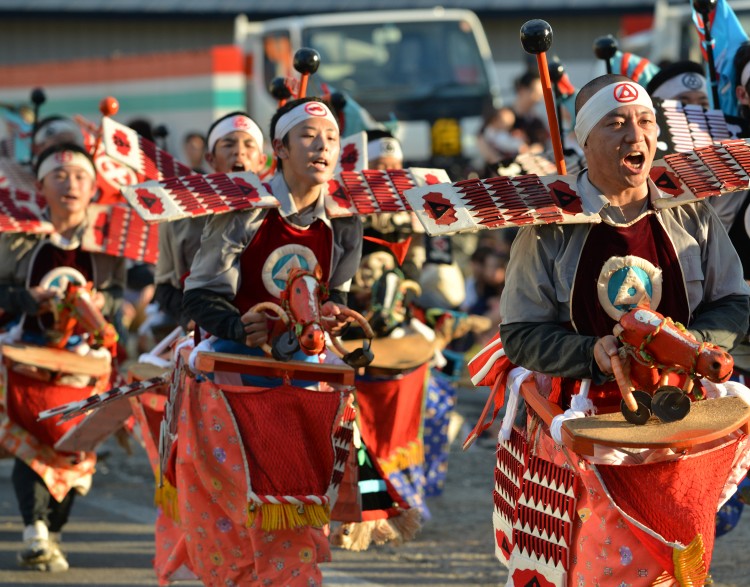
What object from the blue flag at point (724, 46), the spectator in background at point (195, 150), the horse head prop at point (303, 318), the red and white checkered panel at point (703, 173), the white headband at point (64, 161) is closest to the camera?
the red and white checkered panel at point (703, 173)

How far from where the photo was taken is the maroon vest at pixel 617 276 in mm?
4246

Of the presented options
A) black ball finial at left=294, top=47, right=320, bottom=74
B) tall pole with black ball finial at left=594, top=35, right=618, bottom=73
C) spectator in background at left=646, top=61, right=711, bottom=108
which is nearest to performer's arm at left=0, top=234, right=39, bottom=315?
black ball finial at left=294, top=47, right=320, bottom=74

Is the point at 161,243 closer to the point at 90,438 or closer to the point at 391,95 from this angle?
the point at 90,438

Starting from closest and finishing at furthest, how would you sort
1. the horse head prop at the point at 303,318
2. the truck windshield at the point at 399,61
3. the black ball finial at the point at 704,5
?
the horse head prop at the point at 303,318 < the black ball finial at the point at 704,5 < the truck windshield at the point at 399,61

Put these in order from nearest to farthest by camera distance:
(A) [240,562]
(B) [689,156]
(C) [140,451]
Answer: (B) [689,156] → (A) [240,562] → (C) [140,451]

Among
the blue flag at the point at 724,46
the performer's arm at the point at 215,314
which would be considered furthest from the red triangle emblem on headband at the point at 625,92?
the blue flag at the point at 724,46

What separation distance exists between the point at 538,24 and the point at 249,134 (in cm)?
231

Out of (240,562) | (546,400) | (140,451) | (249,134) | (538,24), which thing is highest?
(538,24)

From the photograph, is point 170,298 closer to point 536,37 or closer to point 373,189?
point 373,189

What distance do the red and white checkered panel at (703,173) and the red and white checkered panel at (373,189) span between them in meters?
1.07

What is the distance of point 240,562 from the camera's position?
207 inches

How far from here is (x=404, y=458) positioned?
7215 millimetres

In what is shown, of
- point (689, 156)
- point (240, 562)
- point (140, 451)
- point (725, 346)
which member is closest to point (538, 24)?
point (689, 156)

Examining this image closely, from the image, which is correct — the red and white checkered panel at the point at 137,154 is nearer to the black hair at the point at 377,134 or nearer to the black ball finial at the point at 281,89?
the black ball finial at the point at 281,89
